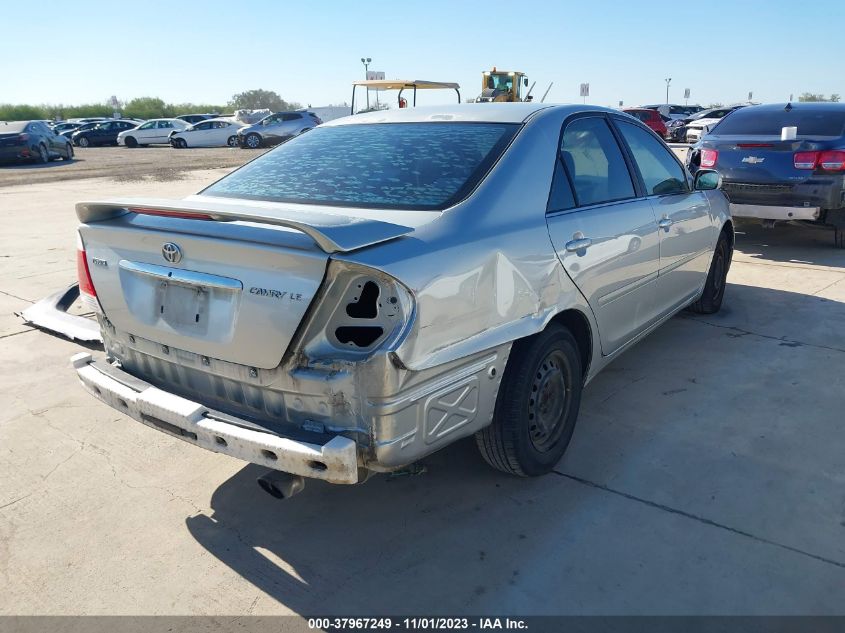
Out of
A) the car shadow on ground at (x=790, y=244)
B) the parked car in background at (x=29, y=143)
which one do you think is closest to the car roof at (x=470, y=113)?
the car shadow on ground at (x=790, y=244)

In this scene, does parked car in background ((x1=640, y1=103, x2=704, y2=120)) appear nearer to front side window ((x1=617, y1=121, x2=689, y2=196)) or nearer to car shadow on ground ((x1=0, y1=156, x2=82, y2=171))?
car shadow on ground ((x1=0, y1=156, x2=82, y2=171))

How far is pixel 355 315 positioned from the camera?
93.8 inches

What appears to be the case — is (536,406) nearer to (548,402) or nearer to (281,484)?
(548,402)

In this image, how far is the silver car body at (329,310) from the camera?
2322 millimetres

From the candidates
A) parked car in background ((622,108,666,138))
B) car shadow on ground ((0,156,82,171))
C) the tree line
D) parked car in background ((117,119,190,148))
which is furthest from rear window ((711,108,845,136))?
the tree line

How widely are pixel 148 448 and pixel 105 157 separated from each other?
88.0ft

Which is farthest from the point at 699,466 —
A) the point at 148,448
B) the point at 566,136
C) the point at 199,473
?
the point at 148,448

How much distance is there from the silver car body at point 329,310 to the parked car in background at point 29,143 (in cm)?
2350

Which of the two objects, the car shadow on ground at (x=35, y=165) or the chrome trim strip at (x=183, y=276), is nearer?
the chrome trim strip at (x=183, y=276)

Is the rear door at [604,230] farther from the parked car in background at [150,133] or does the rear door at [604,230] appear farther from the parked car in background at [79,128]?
the parked car in background at [79,128]

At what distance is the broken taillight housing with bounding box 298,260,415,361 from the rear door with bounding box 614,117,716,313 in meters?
2.33

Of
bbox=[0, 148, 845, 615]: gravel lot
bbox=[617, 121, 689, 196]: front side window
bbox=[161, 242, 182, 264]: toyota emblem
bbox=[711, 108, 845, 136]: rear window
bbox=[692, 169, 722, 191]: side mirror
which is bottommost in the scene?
bbox=[0, 148, 845, 615]: gravel lot

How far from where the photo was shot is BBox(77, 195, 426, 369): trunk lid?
2348 mm

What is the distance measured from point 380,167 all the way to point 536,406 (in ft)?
4.28
